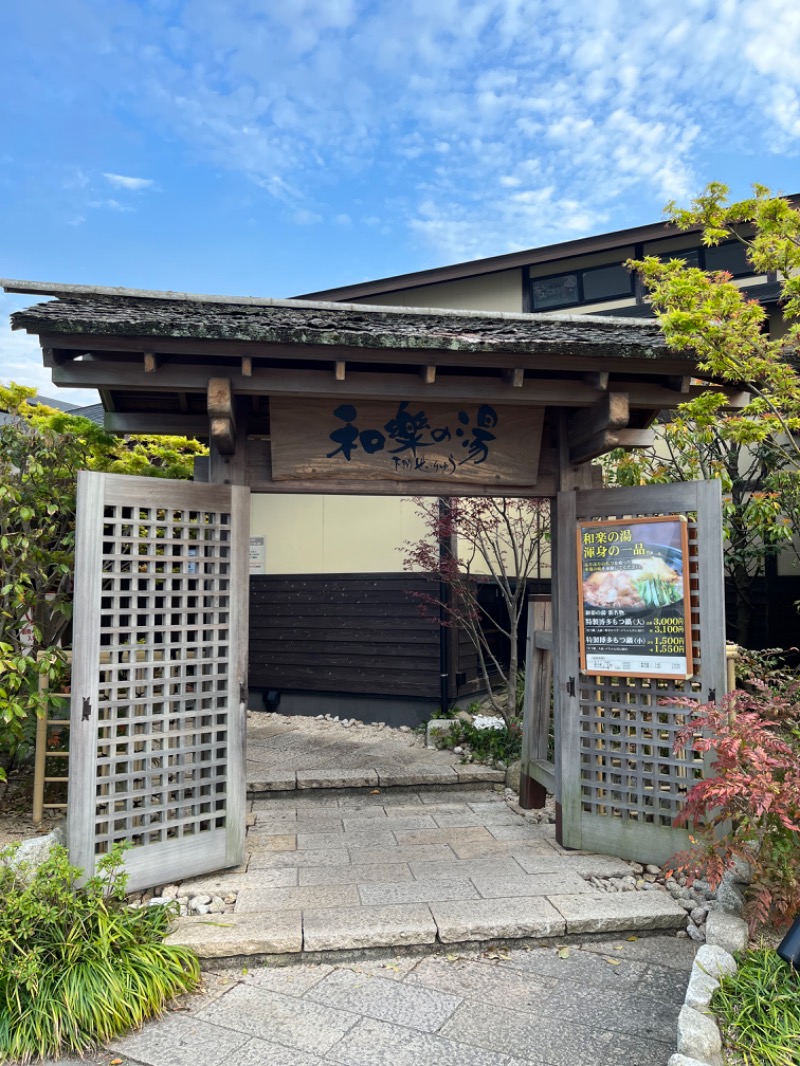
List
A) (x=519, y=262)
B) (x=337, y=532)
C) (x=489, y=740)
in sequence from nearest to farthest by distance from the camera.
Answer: (x=489, y=740)
(x=337, y=532)
(x=519, y=262)

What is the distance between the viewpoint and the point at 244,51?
23.7 feet

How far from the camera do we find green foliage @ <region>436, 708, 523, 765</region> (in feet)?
23.7

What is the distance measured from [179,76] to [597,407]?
6298 millimetres

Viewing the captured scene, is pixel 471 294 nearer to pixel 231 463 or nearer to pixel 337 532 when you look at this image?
pixel 337 532

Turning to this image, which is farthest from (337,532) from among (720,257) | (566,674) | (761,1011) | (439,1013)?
(761,1011)

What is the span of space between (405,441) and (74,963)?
3566 mm

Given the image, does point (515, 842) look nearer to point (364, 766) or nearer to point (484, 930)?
point (484, 930)

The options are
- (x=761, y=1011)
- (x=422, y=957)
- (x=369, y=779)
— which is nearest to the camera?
(x=761, y=1011)

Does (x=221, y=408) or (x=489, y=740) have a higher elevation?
(x=221, y=408)

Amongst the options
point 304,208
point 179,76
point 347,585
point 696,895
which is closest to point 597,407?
point 696,895

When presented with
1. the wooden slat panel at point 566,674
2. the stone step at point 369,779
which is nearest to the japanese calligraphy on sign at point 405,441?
the wooden slat panel at point 566,674

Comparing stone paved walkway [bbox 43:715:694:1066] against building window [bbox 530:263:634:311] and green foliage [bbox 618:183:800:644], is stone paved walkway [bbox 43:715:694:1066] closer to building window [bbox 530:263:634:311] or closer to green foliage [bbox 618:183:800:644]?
→ green foliage [bbox 618:183:800:644]

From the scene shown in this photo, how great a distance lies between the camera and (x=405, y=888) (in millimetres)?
4301

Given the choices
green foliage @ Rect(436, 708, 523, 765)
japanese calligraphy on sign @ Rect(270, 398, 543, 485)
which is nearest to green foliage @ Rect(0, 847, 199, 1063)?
japanese calligraphy on sign @ Rect(270, 398, 543, 485)
